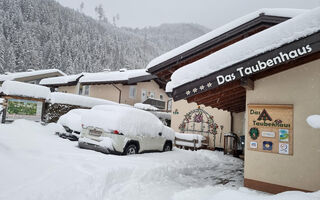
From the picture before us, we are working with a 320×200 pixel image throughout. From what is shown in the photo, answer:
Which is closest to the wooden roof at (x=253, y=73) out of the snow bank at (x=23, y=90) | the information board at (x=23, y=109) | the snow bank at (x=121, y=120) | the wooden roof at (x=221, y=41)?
the snow bank at (x=121, y=120)

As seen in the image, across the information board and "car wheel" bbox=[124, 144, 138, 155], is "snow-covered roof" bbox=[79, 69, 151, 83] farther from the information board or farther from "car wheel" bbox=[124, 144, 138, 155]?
"car wheel" bbox=[124, 144, 138, 155]

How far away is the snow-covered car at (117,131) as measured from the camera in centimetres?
748

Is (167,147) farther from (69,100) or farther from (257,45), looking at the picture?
(69,100)

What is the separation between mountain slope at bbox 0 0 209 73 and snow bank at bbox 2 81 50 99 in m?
35.9

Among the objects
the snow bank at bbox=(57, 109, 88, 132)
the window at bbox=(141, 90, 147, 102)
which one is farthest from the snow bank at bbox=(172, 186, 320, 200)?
the window at bbox=(141, 90, 147, 102)

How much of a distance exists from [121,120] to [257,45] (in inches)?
202

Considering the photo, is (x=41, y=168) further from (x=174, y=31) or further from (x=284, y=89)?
(x=174, y=31)

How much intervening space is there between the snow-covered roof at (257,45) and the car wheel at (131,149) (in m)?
3.61

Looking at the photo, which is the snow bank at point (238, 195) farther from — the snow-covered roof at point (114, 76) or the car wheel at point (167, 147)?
the snow-covered roof at point (114, 76)

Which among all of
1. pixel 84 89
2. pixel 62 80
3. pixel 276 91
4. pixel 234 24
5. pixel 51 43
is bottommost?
pixel 276 91

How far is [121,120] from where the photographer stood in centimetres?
768

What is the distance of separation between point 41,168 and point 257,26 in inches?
380

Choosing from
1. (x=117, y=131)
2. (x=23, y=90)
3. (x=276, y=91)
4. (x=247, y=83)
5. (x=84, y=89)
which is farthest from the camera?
(x=84, y=89)

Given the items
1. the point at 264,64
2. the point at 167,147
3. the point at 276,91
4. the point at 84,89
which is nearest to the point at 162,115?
the point at 84,89
